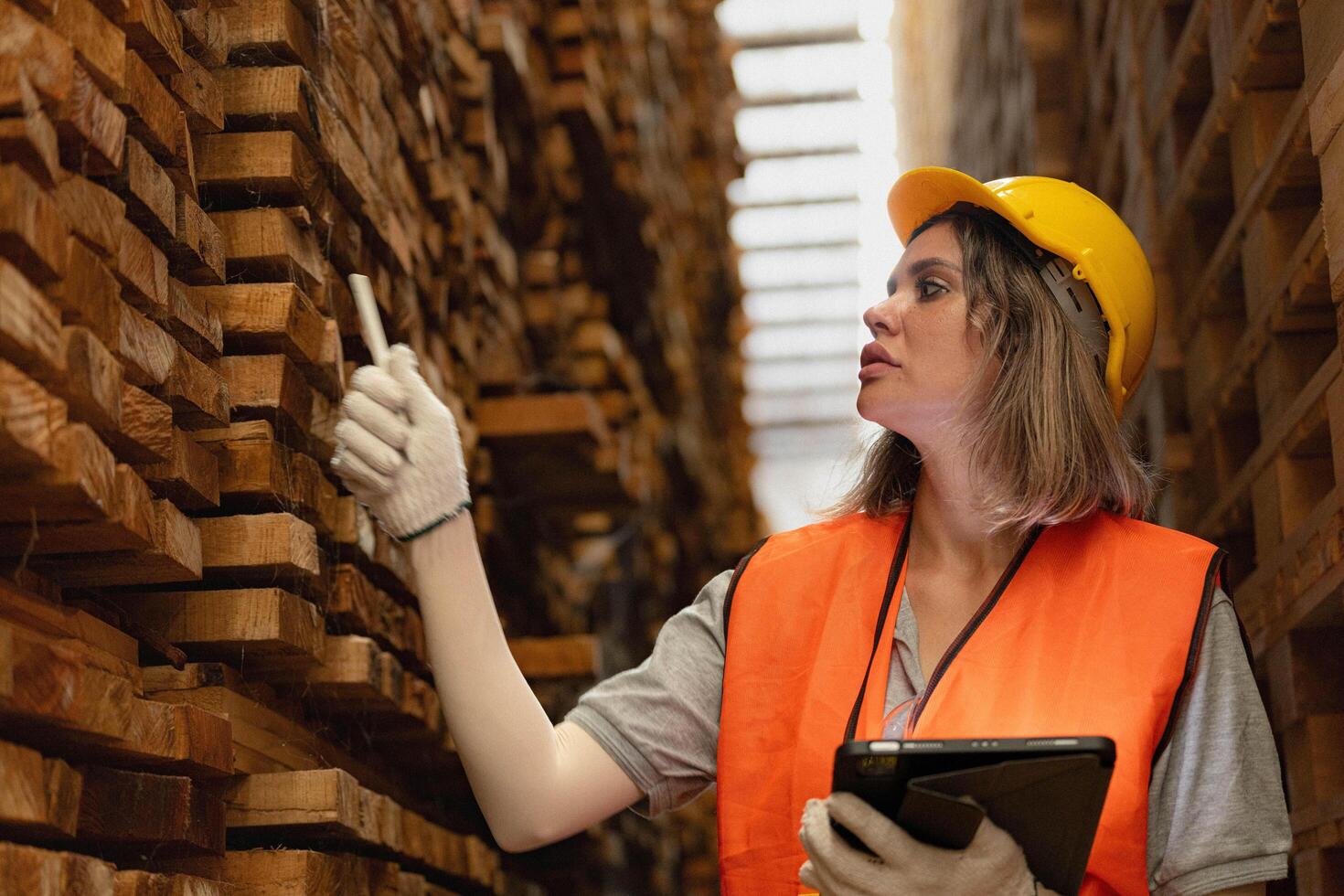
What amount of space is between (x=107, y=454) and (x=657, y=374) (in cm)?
566

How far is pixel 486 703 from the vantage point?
255cm

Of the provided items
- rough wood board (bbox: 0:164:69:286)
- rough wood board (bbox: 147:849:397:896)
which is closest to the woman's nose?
rough wood board (bbox: 147:849:397:896)

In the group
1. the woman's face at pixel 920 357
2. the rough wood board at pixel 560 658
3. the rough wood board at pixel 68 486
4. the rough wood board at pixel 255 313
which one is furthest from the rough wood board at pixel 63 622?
the rough wood board at pixel 560 658

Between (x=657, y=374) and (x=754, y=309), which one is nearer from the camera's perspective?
(x=657, y=374)

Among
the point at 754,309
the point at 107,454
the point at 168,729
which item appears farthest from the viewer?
the point at 754,309

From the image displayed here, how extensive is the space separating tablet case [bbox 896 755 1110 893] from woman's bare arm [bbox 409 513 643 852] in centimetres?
67

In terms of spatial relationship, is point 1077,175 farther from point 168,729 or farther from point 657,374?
point 168,729

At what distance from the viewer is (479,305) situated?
171 inches

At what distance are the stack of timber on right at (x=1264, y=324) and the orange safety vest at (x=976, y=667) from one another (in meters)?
0.50

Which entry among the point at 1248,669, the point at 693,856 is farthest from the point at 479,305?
the point at 693,856

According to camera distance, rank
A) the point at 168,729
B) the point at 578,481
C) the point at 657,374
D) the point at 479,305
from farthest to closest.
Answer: the point at 657,374, the point at 578,481, the point at 479,305, the point at 168,729

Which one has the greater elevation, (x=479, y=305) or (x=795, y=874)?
(x=479, y=305)

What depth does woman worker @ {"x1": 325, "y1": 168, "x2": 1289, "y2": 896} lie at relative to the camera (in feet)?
8.11

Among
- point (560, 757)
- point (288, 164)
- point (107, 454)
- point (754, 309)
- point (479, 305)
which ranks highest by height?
point (754, 309)
